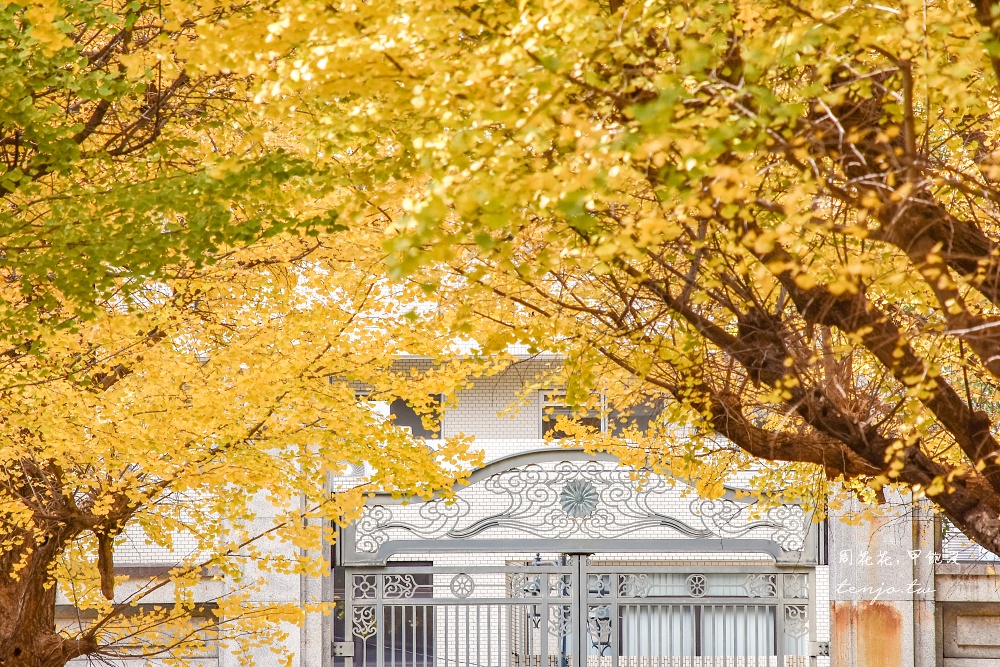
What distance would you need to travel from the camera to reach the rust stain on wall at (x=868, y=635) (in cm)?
1069

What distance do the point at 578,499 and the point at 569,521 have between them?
24 centimetres

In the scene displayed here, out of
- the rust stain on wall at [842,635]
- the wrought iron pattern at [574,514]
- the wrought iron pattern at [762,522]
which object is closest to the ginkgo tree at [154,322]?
the wrought iron pattern at [574,514]

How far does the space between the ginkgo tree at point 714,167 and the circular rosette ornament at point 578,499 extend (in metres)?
4.63

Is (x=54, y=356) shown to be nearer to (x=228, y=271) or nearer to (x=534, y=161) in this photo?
(x=228, y=271)

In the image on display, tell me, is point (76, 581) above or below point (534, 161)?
below

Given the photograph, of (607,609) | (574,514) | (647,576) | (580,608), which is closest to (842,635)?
(647,576)

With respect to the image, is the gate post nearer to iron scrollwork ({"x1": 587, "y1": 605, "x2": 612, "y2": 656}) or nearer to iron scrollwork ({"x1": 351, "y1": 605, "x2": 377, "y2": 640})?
iron scrollwork ({"x1": 587, "y1": 605, "x2": 612, "y2": 656})

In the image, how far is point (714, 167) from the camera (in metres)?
3.71

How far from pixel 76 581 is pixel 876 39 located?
8387 millimetres

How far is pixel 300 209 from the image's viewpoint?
661 cm

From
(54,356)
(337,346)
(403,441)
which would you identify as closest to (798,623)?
(403,441)

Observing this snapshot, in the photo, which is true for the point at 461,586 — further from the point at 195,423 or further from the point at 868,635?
the point at 195,423

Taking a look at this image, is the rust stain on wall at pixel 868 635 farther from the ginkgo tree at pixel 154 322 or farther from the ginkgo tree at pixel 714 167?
the ginkgo tree at pixel 714 167

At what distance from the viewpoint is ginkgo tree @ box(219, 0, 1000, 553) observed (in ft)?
12.3
